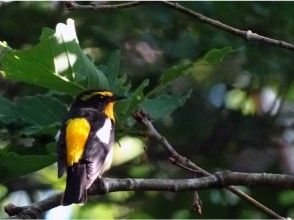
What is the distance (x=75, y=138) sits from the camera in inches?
163

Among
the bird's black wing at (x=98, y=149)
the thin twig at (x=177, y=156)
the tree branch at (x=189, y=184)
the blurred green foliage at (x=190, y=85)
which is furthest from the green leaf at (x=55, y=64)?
the blurred green foliage at (x=190, y=85)

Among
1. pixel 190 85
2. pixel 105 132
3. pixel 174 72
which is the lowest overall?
pixel 190 85

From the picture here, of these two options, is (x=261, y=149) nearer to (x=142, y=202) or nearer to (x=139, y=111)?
(x=142, y=202)

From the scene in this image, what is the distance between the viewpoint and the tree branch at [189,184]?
321 centimetres

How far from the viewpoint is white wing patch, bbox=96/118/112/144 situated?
394cm

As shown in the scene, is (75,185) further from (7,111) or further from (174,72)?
(174,72)

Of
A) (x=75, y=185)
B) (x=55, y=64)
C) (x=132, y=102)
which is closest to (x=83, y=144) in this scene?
(x=75, y=185)

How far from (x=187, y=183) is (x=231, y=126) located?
360 cm

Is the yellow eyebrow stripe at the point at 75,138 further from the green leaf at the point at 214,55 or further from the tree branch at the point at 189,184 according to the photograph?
the green leaf at the point at 214,55

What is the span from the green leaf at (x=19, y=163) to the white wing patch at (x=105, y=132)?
1.51ft

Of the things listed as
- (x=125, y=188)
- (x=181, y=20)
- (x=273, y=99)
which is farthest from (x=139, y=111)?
(x=273, y=99)

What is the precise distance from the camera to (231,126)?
687 centimetres

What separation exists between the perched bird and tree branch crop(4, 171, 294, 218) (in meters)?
0.30

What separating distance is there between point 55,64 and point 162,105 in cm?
58
